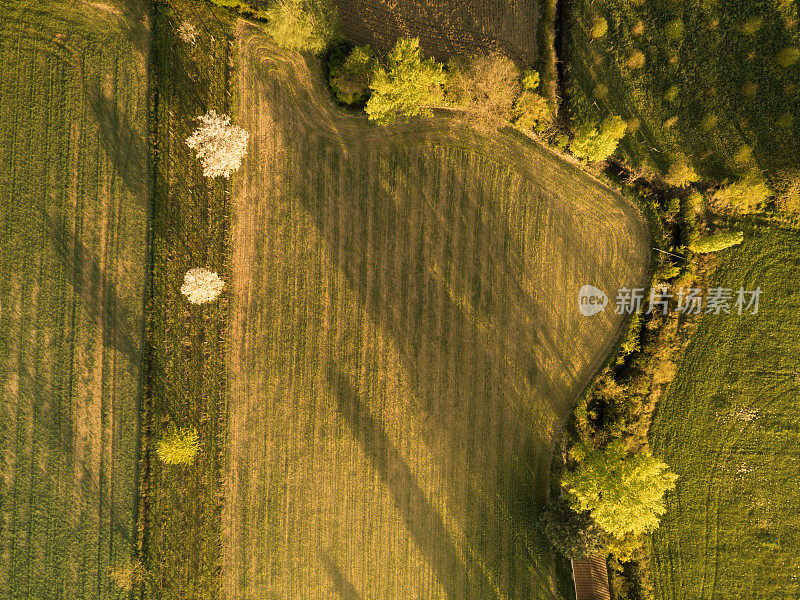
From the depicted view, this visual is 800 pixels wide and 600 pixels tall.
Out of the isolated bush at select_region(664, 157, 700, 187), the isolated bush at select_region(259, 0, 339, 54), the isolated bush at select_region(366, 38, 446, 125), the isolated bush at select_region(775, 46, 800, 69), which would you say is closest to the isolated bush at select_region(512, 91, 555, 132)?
the isolated bush at select_region(366, 38, 446, 125)

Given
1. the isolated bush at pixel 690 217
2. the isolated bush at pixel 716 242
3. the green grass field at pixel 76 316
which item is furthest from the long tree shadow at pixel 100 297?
the isolated bush at pixel 716 242

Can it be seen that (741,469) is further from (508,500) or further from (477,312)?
(477,312)

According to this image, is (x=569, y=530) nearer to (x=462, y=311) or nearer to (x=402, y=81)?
(x=462, y=311)

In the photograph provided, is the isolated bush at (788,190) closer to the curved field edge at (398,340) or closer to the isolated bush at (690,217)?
the isolated bush at (690,217)

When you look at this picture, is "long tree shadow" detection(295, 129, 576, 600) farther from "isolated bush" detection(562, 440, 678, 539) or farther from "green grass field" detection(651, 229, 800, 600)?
"green grass field" detection(651, 229, 800, 600)

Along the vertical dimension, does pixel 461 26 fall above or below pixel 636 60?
above


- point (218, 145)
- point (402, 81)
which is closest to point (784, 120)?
point (402, 81)
